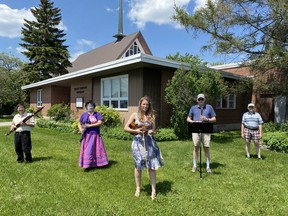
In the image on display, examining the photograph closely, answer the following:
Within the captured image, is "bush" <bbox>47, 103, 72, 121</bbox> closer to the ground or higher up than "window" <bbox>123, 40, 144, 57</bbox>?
closer to the ground

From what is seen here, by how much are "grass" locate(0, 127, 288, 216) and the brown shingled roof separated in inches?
947

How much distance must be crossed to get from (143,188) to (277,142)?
5.93 meters

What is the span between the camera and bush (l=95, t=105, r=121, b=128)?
40.3ft

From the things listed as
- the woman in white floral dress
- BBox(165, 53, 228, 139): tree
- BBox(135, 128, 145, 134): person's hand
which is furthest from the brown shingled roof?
BBox(135, 128, 145, 134): person's hand

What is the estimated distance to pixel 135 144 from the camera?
456cm

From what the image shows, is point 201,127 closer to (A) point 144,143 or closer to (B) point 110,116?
(A) point 144,143

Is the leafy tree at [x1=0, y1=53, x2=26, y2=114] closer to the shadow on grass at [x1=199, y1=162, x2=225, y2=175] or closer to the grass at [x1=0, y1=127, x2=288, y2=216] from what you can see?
the grass at [x1=0, y1=127, x2=288, y2=216]

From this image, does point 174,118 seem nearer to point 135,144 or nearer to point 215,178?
point 215,178

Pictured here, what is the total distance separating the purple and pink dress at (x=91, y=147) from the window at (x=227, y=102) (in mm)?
10265

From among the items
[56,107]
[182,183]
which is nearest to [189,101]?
[182,183]

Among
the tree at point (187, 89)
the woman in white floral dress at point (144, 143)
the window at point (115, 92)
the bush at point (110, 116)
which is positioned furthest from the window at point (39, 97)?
the woman in white floral dress at point (144, 143)

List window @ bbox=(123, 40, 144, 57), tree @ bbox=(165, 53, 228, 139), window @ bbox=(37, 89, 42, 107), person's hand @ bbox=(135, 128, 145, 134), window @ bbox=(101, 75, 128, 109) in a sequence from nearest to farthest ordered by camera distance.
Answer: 1. person's hand @ bbox=(135, 128, 145, 134)
2. tree @ bbox=(165, 53, 228, 139)
3. window @ bbox=(101, 75, 128, 109)
4. window @ bbox=(37, 89, 42, 107)
5. window @ bbox=(123, 40, 144, 57)

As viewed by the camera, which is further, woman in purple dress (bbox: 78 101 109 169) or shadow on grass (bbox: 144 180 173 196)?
woman in purple dress (bbox: 78 101 109 169)

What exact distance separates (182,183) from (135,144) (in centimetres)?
144
